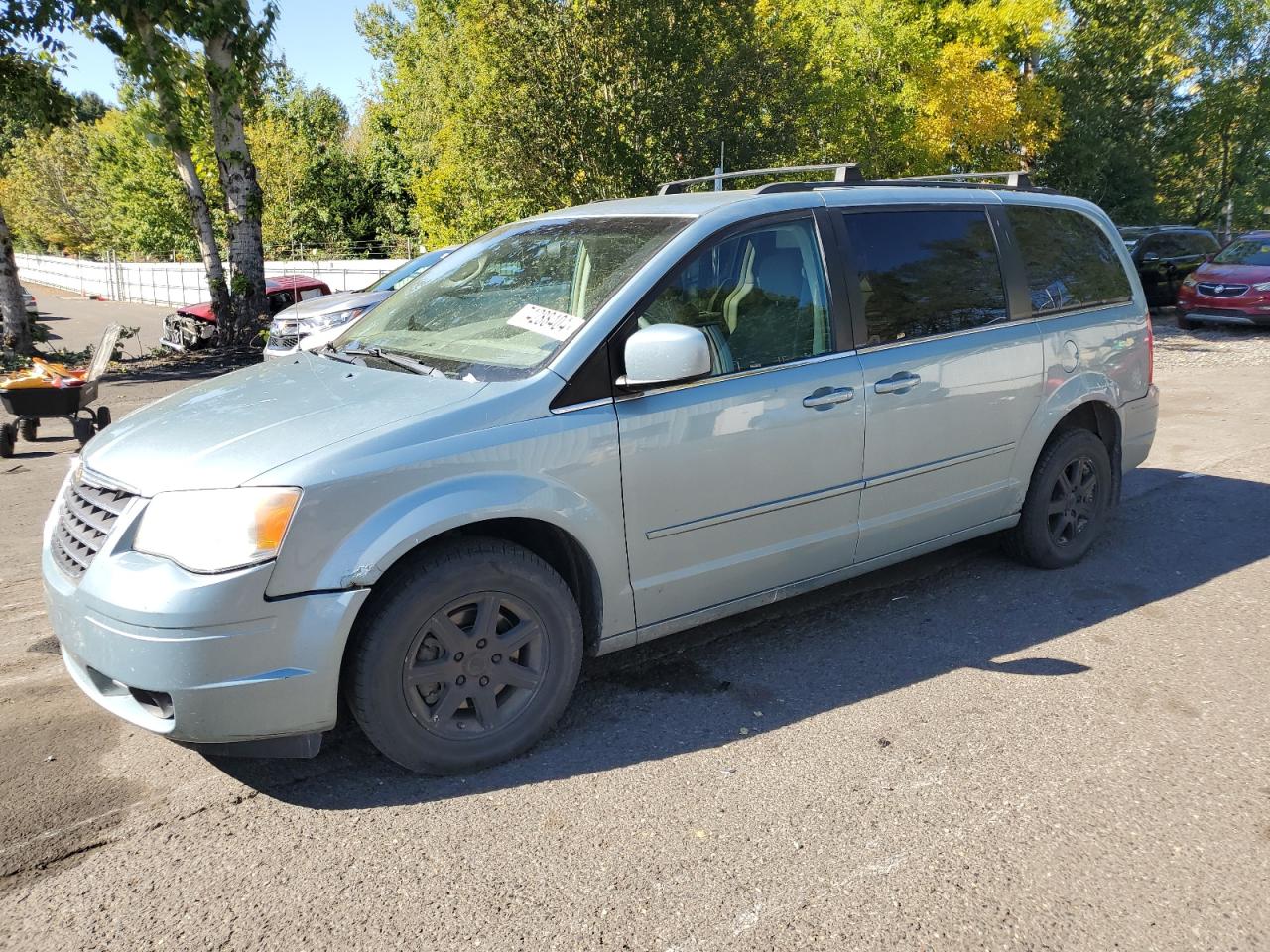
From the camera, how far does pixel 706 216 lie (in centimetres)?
393

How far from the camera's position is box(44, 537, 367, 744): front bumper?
9.66 ft

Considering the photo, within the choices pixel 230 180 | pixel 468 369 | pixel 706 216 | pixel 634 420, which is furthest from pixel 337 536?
pixel 230 180

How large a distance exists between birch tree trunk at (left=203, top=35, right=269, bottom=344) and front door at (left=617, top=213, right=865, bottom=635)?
12.4m

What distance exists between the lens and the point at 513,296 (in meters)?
4.07

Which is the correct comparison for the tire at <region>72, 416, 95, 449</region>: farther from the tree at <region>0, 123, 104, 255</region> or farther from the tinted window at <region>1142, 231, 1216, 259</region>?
the tree at <region>0, 123, 104, 255</region>

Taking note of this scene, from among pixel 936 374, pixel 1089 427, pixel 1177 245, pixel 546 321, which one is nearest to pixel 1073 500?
pixel 1089 427

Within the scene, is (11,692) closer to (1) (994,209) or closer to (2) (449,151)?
(1) (994,209)

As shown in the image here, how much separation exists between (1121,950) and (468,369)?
2578mm

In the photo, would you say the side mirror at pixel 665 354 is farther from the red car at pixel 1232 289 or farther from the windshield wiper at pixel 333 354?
the red car at pixel 1232 289

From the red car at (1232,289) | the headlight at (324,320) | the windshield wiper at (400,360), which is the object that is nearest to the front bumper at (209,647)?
the windshield wiper at (400,360)

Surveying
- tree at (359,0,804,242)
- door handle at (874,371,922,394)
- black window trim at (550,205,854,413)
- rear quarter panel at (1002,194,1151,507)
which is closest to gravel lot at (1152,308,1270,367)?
tree at (359,0,804,242)

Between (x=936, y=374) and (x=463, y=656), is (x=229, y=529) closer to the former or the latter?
(x=463, y=656)

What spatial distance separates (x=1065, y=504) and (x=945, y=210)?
1651 mm

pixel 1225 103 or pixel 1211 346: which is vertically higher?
pixel 1225 103
